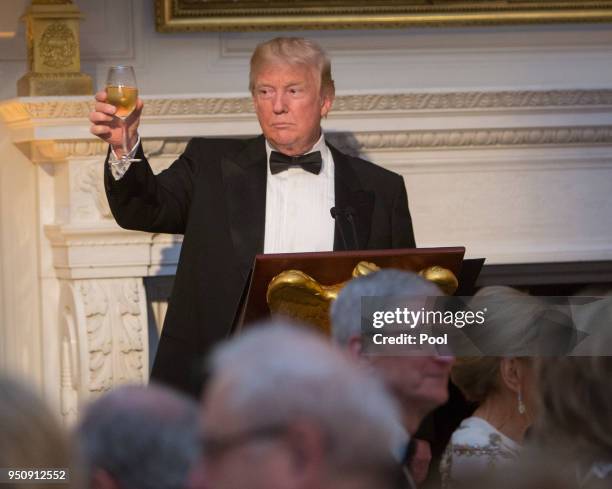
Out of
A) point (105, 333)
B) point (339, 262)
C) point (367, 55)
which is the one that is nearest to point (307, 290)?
point (339, 262)

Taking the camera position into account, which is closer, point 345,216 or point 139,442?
point 139,442

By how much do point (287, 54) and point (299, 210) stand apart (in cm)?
41

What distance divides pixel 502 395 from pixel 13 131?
274 cm

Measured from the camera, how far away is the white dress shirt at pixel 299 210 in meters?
3.36

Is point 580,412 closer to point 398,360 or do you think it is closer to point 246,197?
point 398,360

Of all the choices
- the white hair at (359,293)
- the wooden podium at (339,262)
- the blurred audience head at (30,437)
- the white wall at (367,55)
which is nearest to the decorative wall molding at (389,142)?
the white wall at (367,55)

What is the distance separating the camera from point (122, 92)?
2.89m

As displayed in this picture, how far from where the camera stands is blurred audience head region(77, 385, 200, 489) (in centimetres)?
121

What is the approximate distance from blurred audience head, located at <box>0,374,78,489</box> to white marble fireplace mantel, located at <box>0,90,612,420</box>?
A: 3109mm

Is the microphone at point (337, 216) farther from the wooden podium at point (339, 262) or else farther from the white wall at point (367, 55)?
the white wall at point (367, 55)

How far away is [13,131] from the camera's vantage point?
444cm

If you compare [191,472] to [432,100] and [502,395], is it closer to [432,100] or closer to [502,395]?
[502,395]

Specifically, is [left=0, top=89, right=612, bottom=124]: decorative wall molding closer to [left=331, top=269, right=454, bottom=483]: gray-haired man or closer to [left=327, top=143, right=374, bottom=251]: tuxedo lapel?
[left=327, top=143, right=374, bottom=251]: tuxedo lapel

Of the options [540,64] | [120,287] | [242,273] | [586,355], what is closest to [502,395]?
[586,355]
